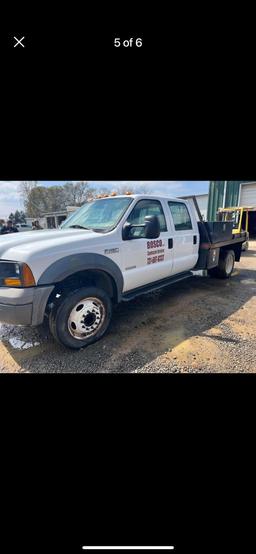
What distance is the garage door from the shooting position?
15477mm

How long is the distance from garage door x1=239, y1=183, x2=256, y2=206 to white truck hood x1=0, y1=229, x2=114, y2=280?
1548cm

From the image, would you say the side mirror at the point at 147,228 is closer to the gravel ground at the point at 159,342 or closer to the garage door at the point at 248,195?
the gravel ground at the point at 159,342

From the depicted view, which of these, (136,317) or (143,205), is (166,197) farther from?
(136,317)

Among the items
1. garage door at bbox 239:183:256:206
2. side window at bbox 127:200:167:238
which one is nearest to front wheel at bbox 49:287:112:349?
side window at bbox 127:200:167:238

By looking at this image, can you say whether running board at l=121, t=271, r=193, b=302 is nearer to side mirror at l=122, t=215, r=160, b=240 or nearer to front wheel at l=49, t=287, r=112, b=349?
front wheel at l=49, t=287, r=112, b=349

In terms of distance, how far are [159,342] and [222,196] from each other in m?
15.5

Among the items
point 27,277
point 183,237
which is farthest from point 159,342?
point 183,237

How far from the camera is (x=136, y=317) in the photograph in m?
3.92

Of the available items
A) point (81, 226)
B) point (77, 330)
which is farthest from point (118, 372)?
Result: point (81, 226)

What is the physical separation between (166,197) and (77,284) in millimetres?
2192

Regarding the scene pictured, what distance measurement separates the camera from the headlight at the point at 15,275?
7.90ft

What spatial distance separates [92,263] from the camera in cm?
284

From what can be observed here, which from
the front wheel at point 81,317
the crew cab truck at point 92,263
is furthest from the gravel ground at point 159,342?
the crew cab truck at point 92,263

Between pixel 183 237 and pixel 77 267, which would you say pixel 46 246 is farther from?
pixel 183 237
